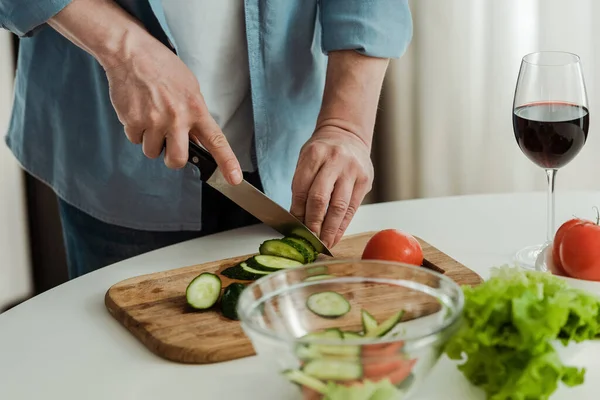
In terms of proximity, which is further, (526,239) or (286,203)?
(286,203)

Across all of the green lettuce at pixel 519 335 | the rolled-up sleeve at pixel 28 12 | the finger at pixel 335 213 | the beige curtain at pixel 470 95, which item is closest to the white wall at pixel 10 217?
the beige curtain at pixel 470 95

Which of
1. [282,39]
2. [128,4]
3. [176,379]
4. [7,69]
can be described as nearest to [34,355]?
[176,379]

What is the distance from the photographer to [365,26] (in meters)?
1.78

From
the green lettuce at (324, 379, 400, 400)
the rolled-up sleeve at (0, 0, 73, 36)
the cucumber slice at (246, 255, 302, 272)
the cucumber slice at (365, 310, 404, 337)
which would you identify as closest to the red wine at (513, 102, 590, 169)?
the cucumber slice at (246, 255, 302, 272)

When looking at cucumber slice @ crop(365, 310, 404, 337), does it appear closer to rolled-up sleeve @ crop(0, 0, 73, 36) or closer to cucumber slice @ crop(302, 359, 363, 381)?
cucumber slice @ crop(302, 359, 363, 381)

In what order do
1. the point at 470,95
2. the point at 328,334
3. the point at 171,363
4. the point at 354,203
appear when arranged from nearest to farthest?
the point at 328,334, the point at 171,363, the point at 354,203, the point at 470,95

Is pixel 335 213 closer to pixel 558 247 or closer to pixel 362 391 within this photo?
pixel 558 247

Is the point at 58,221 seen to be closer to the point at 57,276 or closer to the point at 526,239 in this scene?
the point at 57,276

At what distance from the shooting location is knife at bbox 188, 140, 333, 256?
62.8 inches

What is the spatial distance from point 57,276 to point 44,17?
1.98m

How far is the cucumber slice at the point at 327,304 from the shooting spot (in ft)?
3.75

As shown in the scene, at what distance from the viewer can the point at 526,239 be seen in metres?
1.70

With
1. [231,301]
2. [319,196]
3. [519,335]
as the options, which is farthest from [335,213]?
[519,335]

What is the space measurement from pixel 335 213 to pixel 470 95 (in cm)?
137
